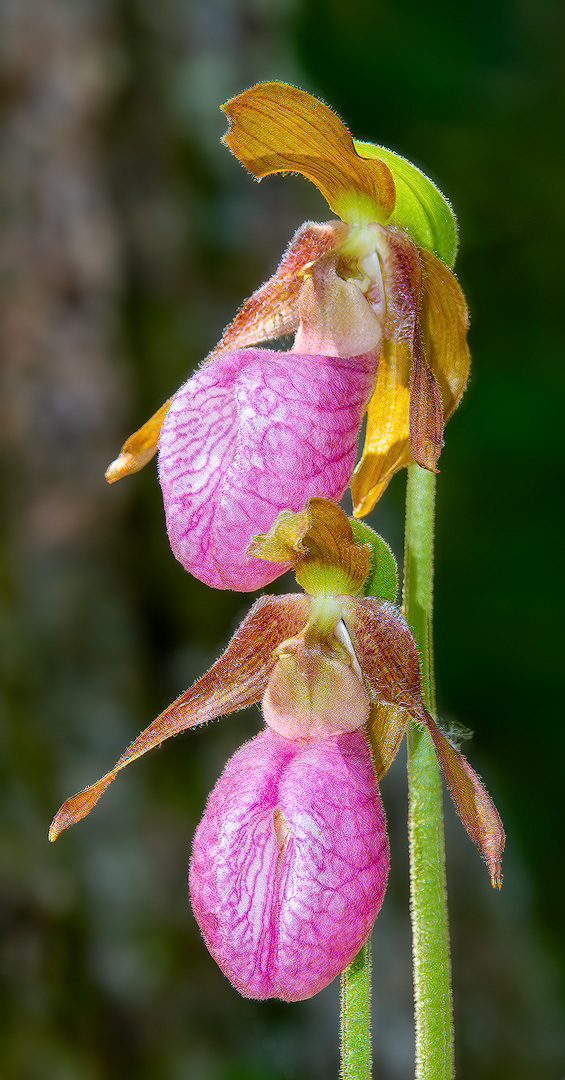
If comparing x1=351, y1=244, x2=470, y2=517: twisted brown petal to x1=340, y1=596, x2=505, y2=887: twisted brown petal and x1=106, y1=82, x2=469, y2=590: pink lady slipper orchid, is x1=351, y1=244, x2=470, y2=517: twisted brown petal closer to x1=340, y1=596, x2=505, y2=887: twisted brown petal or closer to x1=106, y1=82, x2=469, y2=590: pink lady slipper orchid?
x1=106, y1=82, x2=469, y2=590: pink lady slipper orchid

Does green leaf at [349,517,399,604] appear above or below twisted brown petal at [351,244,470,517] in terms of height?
below

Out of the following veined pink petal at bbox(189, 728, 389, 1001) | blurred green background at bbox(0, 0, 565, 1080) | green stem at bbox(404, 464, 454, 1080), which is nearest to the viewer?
veined pink petal at bbox(189, 728, 389, 1001)

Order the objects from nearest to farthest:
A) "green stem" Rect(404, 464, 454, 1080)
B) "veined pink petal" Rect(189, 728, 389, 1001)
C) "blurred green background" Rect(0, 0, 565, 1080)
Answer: "veined pink petal" Rect(189, 728, 389, 1001), "green stem" Rect(404, 464, 454, 1080), "blurred green background" Rect(0, 0, 565, 1080)

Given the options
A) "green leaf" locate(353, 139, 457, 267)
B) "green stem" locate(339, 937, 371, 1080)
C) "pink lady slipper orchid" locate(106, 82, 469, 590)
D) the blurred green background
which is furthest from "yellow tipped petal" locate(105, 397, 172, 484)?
the blurred green background

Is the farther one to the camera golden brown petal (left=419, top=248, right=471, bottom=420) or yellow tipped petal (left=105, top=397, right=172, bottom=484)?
yellow tipped petal (left=105, top=397, right=172, bottom=484)

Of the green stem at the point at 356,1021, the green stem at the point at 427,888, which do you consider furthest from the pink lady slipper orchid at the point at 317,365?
the green stem at the point at 356,1021

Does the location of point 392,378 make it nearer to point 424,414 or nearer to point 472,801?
point 424,414

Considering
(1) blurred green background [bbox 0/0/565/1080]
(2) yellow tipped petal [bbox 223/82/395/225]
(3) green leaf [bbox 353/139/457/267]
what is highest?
(2) yellow tipped petal [bbox 223/82/395/225]
